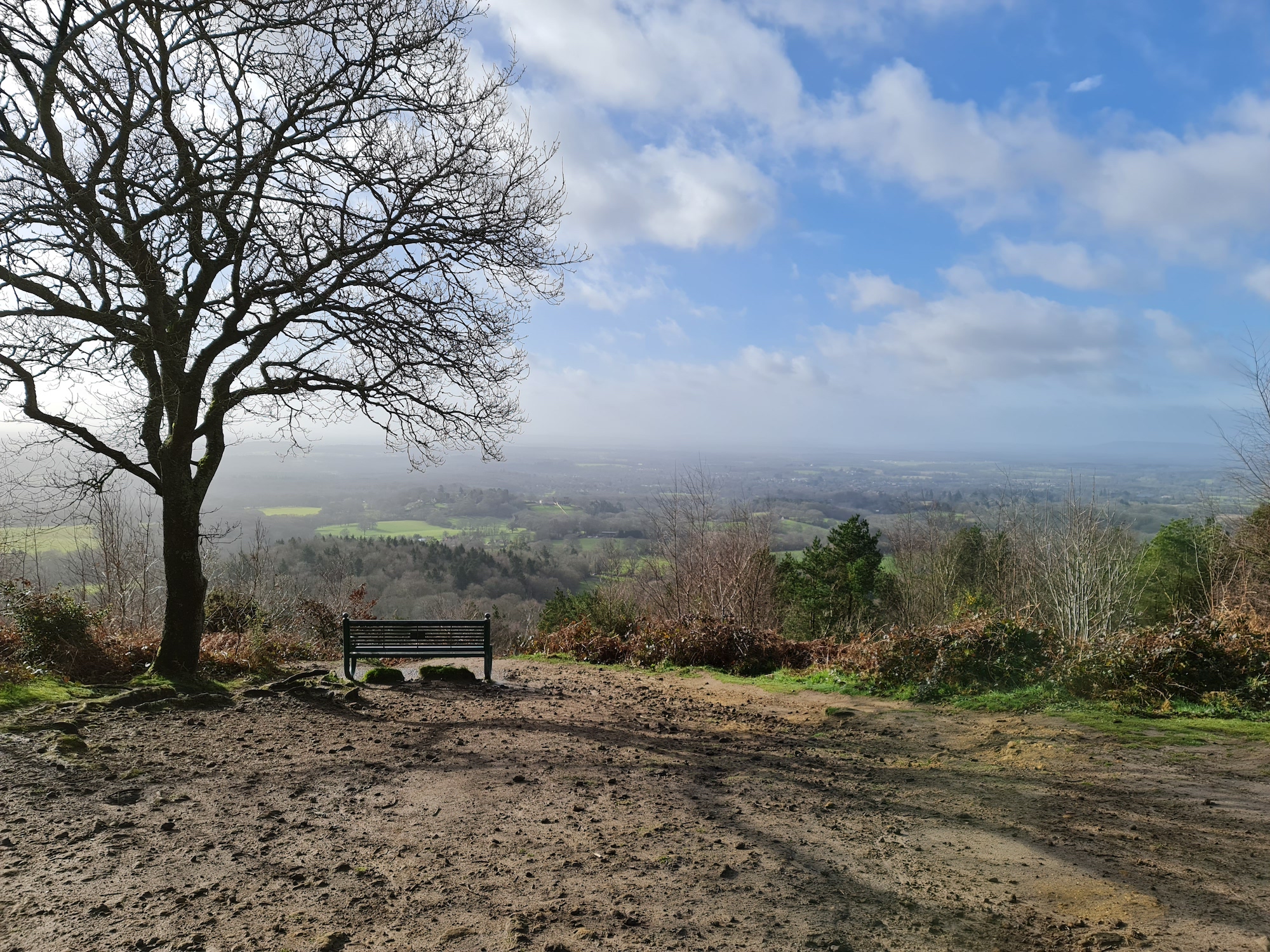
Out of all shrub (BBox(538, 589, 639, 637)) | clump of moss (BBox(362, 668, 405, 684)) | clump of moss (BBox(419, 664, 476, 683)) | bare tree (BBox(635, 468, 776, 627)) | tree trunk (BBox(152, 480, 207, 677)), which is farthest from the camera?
bare tree (BBox(635, 468, 776, 627))

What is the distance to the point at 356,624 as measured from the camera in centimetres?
984

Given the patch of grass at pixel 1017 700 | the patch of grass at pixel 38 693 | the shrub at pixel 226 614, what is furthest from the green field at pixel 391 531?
the patch of grass at pixel 1017 700

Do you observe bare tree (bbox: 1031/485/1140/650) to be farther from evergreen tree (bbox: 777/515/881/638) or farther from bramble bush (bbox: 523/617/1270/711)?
bramble bush (bbox: 523/617/1270/711)

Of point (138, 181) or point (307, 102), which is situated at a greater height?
point (307, 102)

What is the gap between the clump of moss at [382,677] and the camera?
9.08 m

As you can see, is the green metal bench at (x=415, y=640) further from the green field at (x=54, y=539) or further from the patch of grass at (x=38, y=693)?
the green field at (x=54, y=539)

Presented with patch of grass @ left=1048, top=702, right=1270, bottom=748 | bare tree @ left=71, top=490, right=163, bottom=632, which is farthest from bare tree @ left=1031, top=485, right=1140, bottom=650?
bare tree @ left=71, top=490, right=163, bottom=632

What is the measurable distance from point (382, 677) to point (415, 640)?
0.90 metres

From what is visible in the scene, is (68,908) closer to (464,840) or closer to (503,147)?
(464,840)

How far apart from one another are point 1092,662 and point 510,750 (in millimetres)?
6080

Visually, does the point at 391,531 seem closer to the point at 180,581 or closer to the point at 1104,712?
the point at 180,581

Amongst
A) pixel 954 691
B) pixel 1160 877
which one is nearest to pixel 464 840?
pixel 1160 877

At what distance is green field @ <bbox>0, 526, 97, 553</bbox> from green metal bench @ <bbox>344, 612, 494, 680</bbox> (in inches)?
374

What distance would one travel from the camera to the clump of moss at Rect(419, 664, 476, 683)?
9.56m
